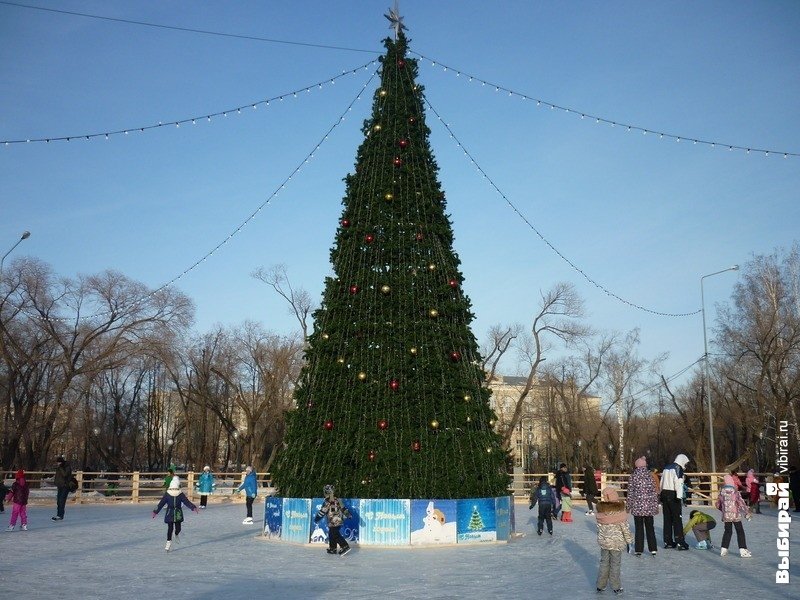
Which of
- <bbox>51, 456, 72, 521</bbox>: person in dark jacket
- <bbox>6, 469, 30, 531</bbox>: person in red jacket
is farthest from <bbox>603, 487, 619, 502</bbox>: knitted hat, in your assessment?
<bbox>51, 456, 72, 521</bbox>: person in dark jacket

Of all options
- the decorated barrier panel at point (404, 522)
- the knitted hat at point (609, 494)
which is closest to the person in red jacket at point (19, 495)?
the decorated barrier panel at point (404, 522)

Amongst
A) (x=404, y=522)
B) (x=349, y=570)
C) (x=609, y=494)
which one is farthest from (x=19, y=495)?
(x=609, y=494)

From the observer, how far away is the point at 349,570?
11.4m

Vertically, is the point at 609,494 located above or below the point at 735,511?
above

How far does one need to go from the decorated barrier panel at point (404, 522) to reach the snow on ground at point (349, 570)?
0.40 m

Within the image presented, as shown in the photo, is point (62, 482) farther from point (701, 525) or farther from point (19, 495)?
point (701, 525)

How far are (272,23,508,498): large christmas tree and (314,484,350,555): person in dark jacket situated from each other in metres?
1.30

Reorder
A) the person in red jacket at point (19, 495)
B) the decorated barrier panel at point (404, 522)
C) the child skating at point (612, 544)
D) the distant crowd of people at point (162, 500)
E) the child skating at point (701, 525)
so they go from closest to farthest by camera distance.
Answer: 1. the child skating at point (612, 544)
2. the distant crowd of people at point (162, 500)
3. the child skating at point (701, 525)
4. the decorated barrier panel at point (404, 522)
5. the person in red jacket at point (19, 495)

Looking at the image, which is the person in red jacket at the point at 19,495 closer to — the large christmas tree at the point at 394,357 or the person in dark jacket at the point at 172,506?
the person in dark jacket at the point at 172,506

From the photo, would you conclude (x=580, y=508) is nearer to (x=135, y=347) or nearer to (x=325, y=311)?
(x=325, y=311)

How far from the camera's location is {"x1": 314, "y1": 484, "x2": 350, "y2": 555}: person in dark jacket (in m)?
13.3

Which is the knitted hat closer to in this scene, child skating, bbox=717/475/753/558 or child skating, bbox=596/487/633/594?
child skating, bbox=596/487/633/594

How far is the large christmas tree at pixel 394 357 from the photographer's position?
15188 millimetres

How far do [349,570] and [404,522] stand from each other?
10.5 feet
